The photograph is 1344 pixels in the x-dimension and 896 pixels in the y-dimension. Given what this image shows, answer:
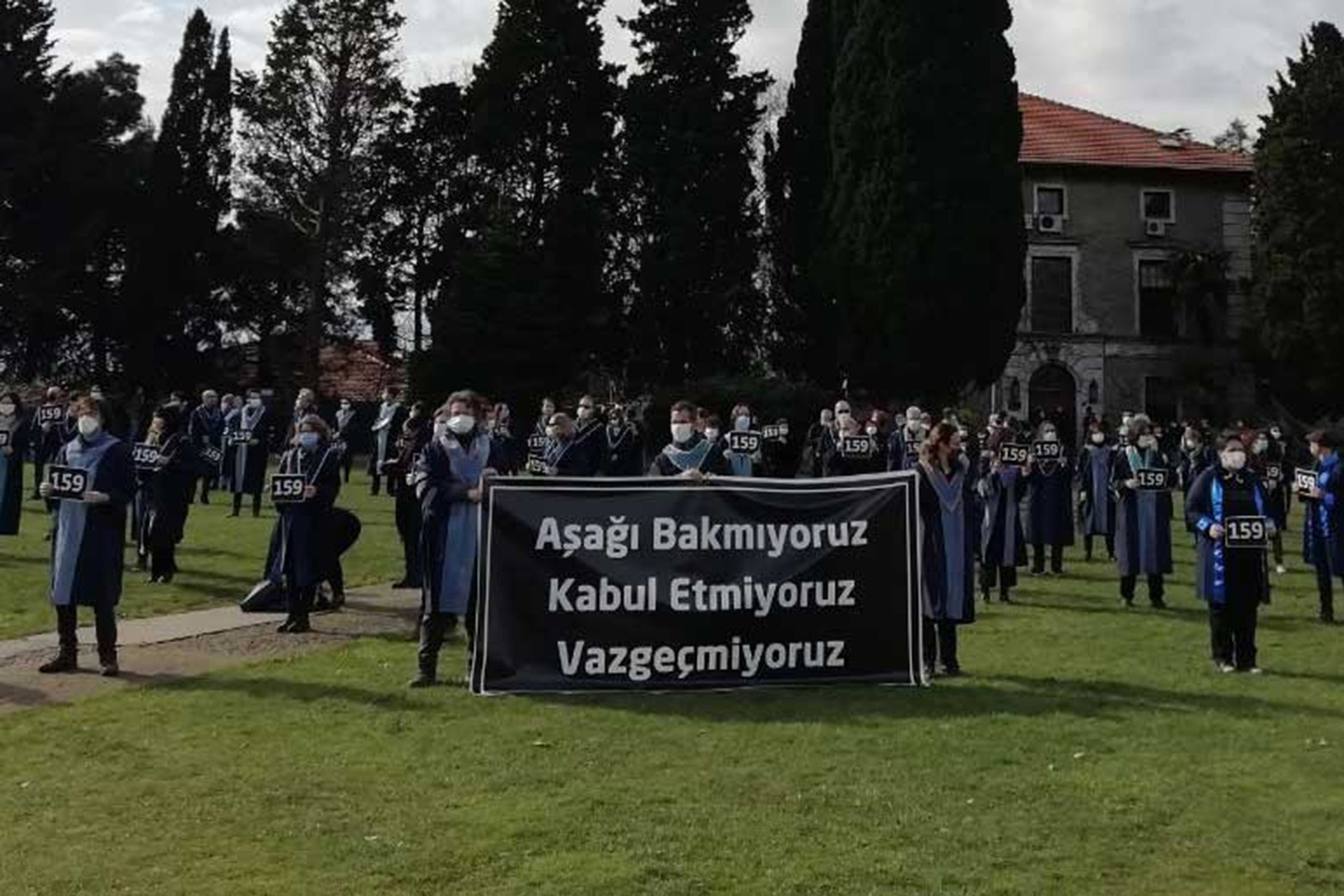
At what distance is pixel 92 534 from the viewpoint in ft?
35.4

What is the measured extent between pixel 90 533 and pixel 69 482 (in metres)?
0.42

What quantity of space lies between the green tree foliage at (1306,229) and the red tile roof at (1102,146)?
17.5 ft

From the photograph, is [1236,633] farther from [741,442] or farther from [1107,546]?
[741,442]

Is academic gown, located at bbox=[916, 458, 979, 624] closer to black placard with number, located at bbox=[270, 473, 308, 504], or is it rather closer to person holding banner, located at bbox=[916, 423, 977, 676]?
person holding banner, located at bbox=[916, 423, 977, 676]

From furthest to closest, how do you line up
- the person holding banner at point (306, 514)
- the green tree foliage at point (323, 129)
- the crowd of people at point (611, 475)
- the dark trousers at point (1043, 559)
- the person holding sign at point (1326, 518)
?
the green tree foliage at point (323, 129), the dark trousers at point (1043, 559), the person holding sign at point (1326, 518), the person holding banner at point (306, 514), the crowd of people at point (611, 475)

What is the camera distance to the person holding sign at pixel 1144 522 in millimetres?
15672

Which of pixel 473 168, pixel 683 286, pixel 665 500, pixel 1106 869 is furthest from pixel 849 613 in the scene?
pixel 473 168

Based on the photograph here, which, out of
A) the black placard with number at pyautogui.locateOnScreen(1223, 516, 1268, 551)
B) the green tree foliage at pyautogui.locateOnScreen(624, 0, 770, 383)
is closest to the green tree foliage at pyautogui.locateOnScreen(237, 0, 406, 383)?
the green tree foliage at pyautogui.locateOnScreen(624, 0, 770, 383)

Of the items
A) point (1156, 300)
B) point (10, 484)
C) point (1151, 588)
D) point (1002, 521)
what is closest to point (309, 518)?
point (10, 484)

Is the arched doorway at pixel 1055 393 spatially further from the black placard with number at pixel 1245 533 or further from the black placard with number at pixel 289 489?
the black placard with number at pixel 289 489

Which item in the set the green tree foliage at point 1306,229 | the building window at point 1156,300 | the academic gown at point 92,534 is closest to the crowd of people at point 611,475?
the academic gown at point 92,534

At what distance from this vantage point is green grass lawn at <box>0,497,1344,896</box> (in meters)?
6.23

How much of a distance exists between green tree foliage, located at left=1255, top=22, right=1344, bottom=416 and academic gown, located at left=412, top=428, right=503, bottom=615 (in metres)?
38.2

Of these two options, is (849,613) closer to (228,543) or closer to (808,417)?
(228,543)
